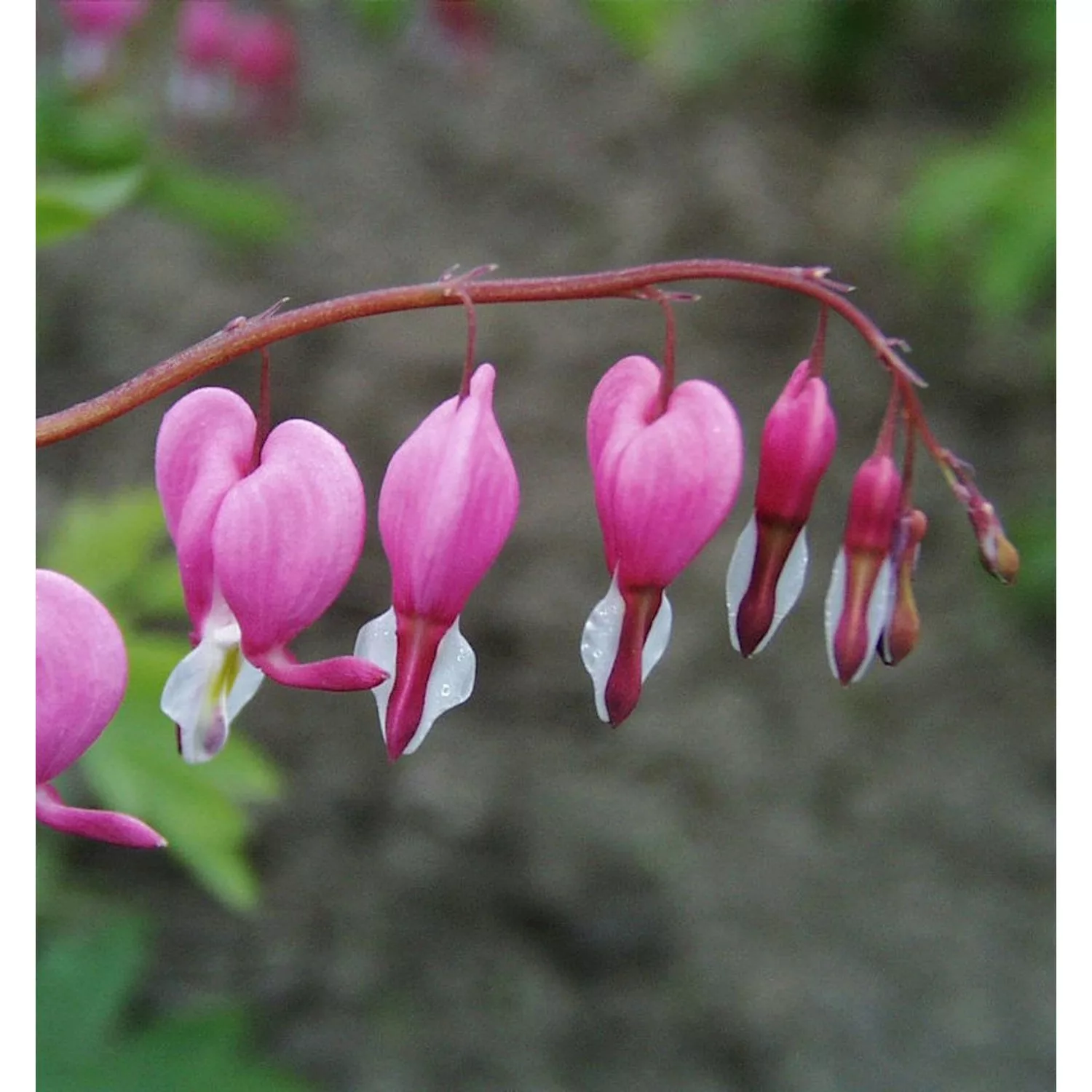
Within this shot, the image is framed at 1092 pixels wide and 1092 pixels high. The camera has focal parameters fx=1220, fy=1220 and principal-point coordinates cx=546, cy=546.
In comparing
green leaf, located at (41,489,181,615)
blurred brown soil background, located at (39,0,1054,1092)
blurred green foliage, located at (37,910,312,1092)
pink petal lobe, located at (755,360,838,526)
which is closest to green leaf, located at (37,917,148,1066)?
blurred green foliage, located at (37,910,312,1092)

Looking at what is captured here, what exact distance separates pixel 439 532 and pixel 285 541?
72 millimetres

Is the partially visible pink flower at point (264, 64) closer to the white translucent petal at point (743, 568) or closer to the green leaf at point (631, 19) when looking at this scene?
the green leaf at point (631, 19)

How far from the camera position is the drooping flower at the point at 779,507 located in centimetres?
55

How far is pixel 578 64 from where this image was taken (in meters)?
2.11

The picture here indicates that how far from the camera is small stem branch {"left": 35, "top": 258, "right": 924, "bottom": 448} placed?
0.54 m

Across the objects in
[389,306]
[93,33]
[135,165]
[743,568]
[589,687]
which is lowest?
[589,687]

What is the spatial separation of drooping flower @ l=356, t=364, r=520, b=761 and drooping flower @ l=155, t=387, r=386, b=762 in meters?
0.02

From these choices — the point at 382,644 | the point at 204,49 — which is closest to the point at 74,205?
the point at 382,644

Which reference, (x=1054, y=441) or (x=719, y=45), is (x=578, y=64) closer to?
(x=719, y=45)

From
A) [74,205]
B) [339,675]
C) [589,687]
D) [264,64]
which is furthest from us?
[589,687]

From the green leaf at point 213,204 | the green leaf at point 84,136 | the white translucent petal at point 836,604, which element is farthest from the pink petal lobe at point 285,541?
the green leaf at point 213,204

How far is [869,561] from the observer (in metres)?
0.58

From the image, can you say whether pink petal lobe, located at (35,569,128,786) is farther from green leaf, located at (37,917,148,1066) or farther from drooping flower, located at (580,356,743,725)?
green leaf, located at (37,917,148,1066)

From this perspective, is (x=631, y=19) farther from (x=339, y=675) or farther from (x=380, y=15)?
(x=339, y=675)
